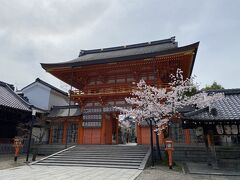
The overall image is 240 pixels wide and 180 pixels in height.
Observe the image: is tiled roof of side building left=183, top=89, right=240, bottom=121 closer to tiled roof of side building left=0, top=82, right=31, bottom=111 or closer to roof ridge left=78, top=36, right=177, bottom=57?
roof ridge left=78, top=36, right=177, bottom=57

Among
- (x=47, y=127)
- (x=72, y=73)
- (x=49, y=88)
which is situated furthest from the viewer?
(x=49, y=88)

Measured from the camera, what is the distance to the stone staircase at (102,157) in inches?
539

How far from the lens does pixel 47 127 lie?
957 inches

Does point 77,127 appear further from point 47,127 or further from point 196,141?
point 196,141

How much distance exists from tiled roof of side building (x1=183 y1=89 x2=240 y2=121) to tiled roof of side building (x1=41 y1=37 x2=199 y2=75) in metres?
5.21

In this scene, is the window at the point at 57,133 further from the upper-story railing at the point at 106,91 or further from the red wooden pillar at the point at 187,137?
the red wooden pillar at the point at 187,137

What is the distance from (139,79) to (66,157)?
1021cm

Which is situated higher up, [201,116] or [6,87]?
[6,87]

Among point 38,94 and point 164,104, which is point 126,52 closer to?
point 164,104

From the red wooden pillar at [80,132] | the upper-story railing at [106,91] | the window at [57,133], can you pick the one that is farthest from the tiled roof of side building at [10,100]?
the red wooden pillar at [80,132]

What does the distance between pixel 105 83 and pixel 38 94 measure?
10770 millimetres

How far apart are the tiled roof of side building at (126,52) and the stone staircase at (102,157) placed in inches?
321

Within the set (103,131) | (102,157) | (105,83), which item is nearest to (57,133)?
(103,131)

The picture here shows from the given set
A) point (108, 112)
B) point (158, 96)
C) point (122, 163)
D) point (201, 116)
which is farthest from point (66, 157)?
point (201, 116)
